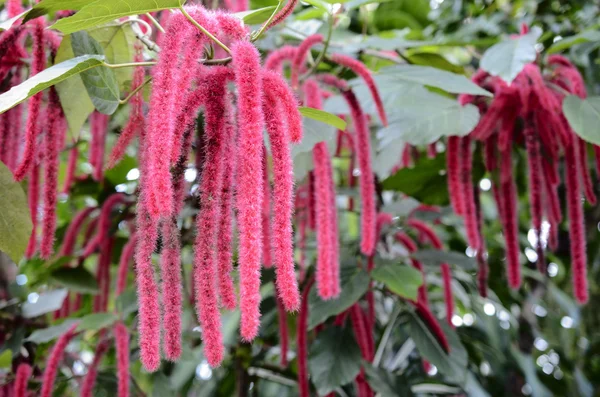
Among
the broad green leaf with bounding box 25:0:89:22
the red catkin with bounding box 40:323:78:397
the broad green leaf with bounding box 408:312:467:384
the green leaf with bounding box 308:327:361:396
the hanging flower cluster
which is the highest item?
the broad green leaf with bounding box 25:0:89:22

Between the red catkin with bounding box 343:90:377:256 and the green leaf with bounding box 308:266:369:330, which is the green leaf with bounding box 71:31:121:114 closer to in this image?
the red catkin with bounding box 343:90:377:256

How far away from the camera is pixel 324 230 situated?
Result: 1.06 metres

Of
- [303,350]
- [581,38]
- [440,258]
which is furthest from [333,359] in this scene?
[581,38]

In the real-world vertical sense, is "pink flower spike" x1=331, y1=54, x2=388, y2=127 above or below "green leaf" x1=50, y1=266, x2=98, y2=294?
above

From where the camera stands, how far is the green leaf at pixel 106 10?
2.78 ft

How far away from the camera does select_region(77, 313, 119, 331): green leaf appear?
55.7 inches

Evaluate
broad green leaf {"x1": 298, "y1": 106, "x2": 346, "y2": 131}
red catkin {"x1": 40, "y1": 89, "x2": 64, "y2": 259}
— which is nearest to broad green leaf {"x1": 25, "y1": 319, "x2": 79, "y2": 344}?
red catkin {"x1": 40, "y1": 89, "x2": 64, "y2": 259}

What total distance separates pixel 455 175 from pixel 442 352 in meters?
0.56

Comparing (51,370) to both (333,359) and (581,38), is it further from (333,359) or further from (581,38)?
(581,38)

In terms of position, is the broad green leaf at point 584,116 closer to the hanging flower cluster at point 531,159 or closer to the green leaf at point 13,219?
the hanging flower cluster at point 531,159

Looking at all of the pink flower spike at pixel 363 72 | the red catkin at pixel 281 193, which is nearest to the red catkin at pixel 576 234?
the pink flower spike at pixel 363 72

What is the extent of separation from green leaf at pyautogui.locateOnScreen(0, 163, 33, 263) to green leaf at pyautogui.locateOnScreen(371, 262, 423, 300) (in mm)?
798

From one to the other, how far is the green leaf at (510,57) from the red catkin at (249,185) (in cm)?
81

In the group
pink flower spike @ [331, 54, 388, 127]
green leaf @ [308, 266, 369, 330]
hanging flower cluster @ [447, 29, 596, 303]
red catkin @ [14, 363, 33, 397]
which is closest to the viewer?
pink flower spike @ [331, 54, 388, 127]
